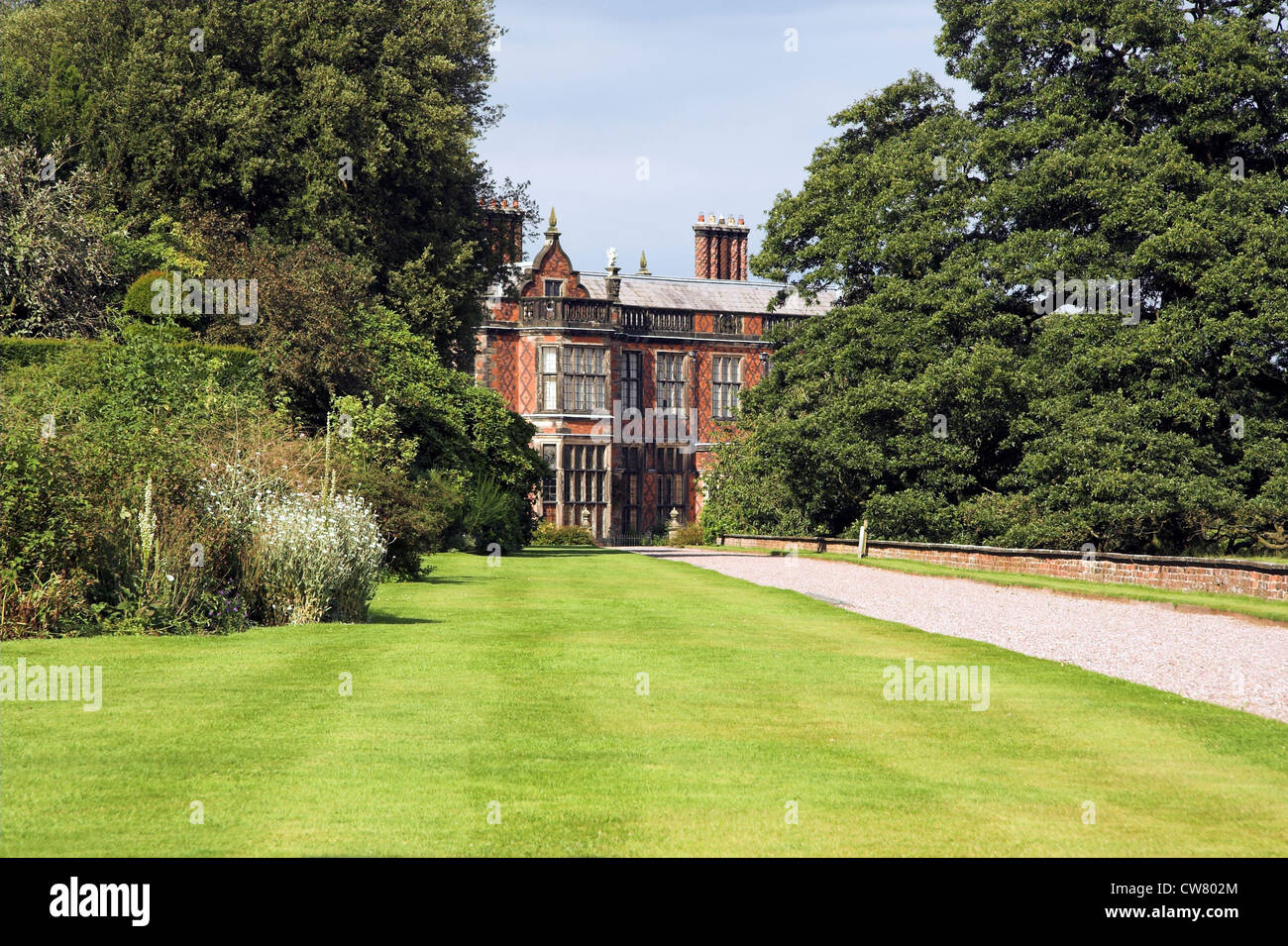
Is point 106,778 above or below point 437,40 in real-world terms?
below

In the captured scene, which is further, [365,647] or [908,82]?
[908,82]

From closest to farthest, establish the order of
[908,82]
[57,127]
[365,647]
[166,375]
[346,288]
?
[365,647]
[166,375]
[346,288]
[57,127]
[908,82]

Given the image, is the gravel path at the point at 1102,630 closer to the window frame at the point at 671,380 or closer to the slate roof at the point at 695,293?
the window frame at the point at 671,380

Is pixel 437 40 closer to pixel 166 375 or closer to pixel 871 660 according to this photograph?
pixel 166 375

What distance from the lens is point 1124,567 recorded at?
81.5 feet

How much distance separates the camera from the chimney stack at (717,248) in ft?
237

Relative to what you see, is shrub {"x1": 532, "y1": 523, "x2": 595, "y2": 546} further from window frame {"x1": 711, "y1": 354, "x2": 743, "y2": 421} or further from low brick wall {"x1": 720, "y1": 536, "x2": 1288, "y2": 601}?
low brick wall {"x1": 720, "y1": 536, "x2": 1288, "y2": 601}

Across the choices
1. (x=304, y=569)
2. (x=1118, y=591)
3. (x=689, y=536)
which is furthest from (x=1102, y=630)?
(x=689, y=536)

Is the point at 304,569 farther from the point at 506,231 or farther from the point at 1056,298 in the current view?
the point at 506,231

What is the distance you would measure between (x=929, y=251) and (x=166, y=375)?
76.2 ft

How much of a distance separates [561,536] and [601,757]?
47.8 meters
